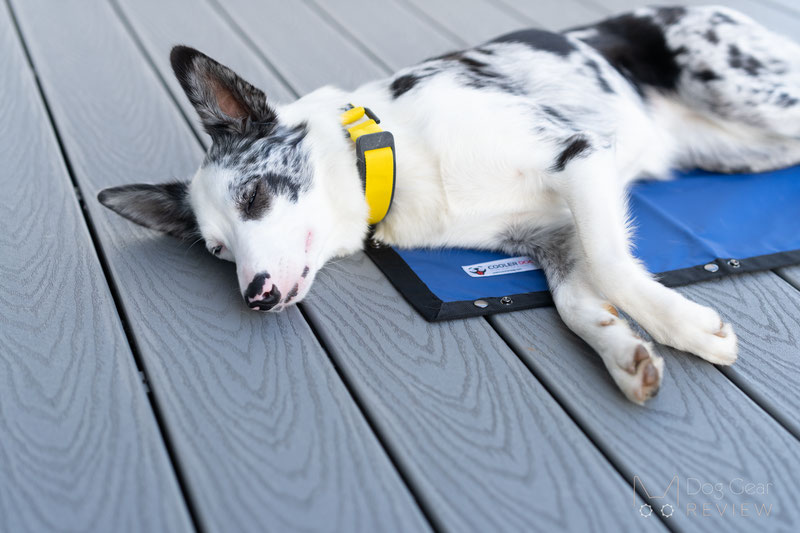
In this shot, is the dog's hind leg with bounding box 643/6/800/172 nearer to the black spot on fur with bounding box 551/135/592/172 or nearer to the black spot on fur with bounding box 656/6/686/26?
the black spot on fur with bounding box 656/6/686/26

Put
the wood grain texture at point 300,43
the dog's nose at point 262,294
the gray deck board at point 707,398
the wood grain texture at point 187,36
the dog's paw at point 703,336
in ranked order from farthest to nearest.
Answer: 1. the wood grain texture at point 300,43
2. the wood grain texture at point 187,36
3. the dog's nose at point 262,294
4. the dog's paw at point 703,336
5. the gray deck board at point 707,398

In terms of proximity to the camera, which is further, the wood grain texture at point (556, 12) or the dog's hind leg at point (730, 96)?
the wood grain texture at point (556, 12)

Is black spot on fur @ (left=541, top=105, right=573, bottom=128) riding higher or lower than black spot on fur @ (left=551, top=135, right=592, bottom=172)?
higher

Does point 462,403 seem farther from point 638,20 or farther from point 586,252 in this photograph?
point 638,20

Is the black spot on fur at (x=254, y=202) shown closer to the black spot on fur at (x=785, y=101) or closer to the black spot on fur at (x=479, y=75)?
the black spot on fur at (x=479, y=75)

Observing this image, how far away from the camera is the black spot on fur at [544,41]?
8.89 feet

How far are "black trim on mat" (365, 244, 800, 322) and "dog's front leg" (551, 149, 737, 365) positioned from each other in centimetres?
17

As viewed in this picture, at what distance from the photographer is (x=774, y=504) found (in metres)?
1.48

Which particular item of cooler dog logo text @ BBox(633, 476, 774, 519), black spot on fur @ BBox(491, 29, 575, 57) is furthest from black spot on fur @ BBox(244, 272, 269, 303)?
black spot on fur @ BBox(491, 29, 575, 57)

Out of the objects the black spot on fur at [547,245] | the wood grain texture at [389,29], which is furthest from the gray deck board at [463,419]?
the wood grain texture at [389,29]

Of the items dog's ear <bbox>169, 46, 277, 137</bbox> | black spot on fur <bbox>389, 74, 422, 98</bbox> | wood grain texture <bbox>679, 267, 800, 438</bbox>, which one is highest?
dog's ear <bbox>169, 46, 277, 137</bbox>

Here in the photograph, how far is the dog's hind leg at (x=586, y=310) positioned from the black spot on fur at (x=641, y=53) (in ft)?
3.20

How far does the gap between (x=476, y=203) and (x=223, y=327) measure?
0.89m

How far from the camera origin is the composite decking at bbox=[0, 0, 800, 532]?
1.46m
